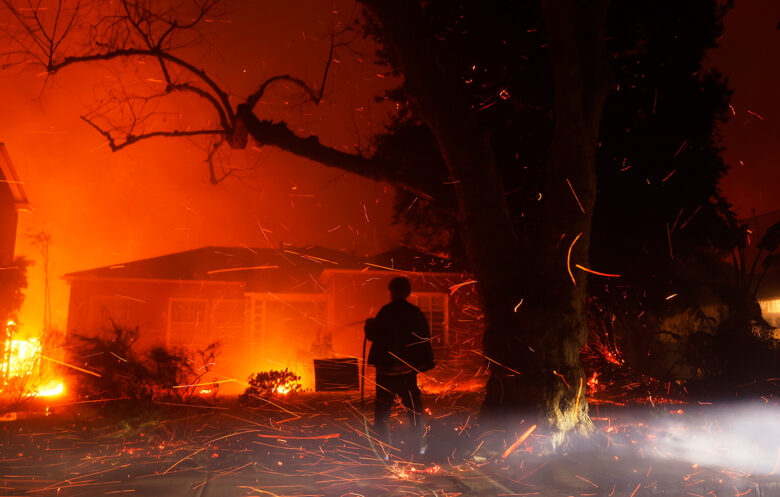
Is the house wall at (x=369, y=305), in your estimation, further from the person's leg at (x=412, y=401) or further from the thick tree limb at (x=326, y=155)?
the person's leg at (x=412, y=401)

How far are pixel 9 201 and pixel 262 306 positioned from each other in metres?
8.24

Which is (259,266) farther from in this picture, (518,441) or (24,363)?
(518,441)

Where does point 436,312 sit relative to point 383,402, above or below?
above

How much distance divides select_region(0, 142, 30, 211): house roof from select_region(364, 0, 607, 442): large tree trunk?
16547 millimetres

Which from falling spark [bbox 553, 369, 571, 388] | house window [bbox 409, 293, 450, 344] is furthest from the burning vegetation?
house window [bbox 409, 293, 450, 344]

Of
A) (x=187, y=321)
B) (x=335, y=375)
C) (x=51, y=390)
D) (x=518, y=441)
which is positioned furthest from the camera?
(x=187, y=321)

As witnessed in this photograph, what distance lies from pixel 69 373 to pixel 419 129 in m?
6.54

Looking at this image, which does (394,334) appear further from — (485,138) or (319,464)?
(485,138)

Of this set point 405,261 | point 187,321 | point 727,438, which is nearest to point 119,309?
point 187,321

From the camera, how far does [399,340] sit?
6254 millimetres

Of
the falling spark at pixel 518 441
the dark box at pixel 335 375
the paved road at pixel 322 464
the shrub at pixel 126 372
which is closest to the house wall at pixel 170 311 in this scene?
the dark box at pixel 335 375

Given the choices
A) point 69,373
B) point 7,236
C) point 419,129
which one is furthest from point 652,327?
point 7,236

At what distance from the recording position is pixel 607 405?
864 cm

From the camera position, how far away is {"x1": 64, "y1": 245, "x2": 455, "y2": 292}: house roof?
1903 cm
